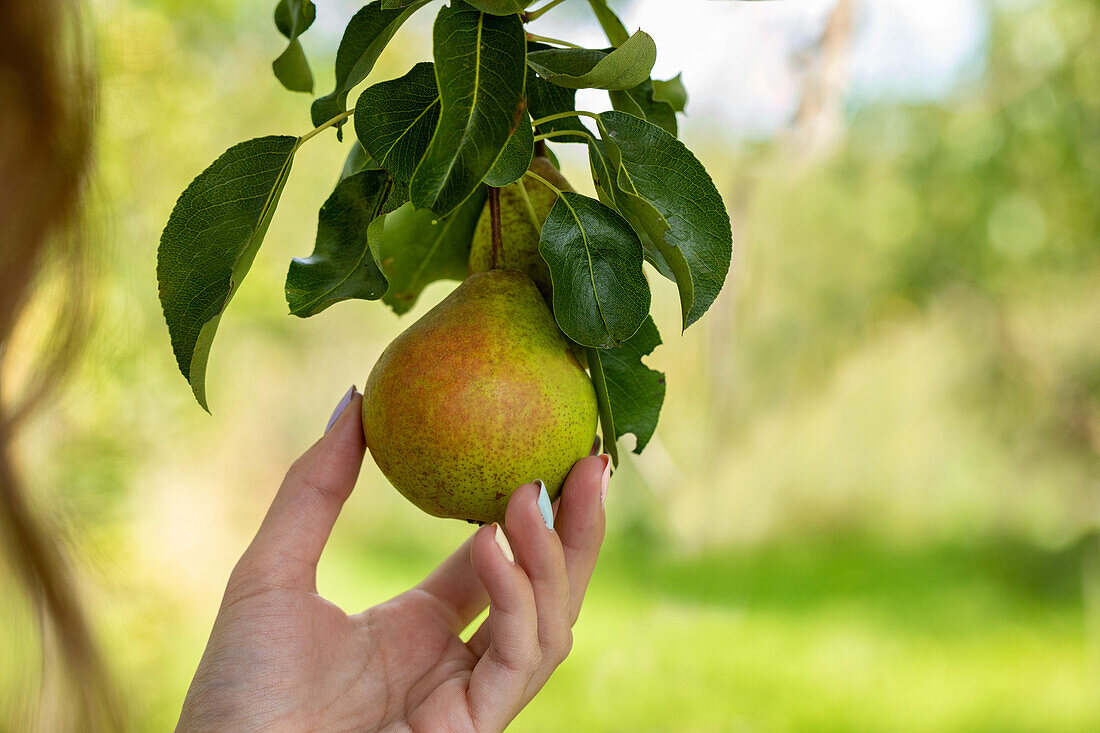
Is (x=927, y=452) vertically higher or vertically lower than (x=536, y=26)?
lower

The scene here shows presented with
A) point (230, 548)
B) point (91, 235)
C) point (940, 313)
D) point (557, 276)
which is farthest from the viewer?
point (940, 313)

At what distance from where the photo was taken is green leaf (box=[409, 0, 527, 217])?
1.29ft

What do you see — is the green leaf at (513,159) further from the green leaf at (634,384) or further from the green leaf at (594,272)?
the green leaf at (634,384)

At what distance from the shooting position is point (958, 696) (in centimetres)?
245

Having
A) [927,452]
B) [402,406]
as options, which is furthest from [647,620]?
[402,406]

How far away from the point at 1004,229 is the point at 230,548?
→ 2.62m

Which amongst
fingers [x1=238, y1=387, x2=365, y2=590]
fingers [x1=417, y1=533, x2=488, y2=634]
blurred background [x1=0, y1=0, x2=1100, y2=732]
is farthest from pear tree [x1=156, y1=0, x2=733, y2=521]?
blurred background [x1=0, y1=0, x2=1100, y2=732]

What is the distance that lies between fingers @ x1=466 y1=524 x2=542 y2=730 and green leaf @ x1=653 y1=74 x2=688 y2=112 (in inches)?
12.6

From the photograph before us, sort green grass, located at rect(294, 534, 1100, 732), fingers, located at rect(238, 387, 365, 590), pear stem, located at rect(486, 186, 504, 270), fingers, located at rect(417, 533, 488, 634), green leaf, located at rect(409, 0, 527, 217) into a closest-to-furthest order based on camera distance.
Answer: green leaf, located at rect(409, 0, 527, 217), pear stem, located at rect(486, 186, 504, 270), fingers, located at rect(238, 387, 365, 590), fingers, located at rect(417, 533, 488, 634), green grass, located at rect(294, 534, 1100, 732)

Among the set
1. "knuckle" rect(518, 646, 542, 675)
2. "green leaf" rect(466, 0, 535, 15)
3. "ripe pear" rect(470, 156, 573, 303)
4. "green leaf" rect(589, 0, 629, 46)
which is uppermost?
"green leaf" rect(589, 0, 629, 46)

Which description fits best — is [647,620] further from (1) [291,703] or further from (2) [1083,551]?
(1) [291,703]

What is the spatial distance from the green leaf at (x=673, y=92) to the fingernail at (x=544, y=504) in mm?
292

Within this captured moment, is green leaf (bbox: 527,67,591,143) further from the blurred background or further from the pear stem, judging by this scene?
the blurred background

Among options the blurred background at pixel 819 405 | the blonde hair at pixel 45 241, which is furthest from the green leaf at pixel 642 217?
the blurred background at pixel 819 405
